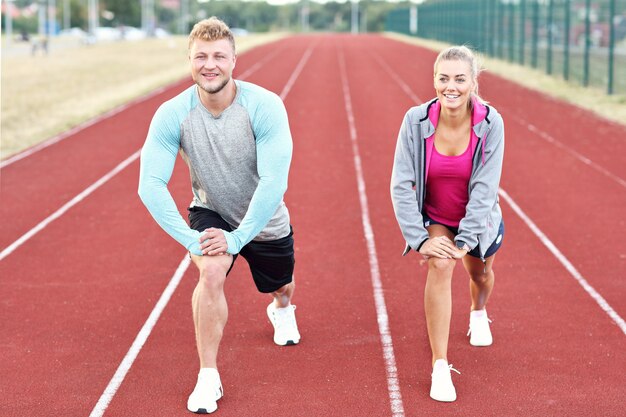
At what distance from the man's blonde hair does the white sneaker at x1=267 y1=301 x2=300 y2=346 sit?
1.78 m

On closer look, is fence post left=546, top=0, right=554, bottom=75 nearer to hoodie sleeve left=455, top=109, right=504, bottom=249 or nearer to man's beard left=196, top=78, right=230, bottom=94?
hoodie sleeve left=455, top=109, right=504, bottom=249

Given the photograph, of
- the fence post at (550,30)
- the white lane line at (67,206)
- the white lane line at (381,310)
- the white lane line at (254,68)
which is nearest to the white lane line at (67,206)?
the white lane line at (67,206)

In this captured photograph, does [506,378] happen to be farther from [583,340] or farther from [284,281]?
[284,281]

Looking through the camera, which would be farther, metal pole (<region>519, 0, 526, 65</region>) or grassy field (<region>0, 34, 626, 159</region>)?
metal pole (<region>519, 0, 526, 65</region>)

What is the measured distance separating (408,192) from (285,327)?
1348mm

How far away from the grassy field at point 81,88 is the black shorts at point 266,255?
4573mm

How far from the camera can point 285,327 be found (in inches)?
224

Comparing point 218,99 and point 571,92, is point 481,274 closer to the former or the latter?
point 218,99

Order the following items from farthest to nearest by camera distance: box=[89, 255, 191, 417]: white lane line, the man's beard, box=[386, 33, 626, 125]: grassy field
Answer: box=[386, 33, 626, 125]: grassy field < box=[89, 255, 191, 417]: white lane line < the man's beard

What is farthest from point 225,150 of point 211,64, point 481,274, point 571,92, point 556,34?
point 556,34

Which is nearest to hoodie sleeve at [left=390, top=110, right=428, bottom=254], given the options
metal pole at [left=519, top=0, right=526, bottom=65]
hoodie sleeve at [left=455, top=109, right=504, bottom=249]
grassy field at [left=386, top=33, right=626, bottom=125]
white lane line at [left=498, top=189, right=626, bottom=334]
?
hoodie sleeve at [left=455, top=109, right=504, bottom=249]

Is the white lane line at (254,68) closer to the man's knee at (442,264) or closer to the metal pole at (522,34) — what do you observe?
the metal pole at (522,34)

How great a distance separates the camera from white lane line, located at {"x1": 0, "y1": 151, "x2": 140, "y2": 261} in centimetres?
831

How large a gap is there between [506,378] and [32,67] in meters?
31.7
